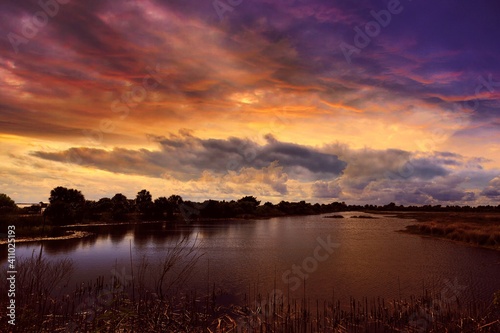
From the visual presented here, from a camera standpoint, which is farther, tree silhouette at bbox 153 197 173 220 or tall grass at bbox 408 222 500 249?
tree silhouette at bbox 153 197 173 220

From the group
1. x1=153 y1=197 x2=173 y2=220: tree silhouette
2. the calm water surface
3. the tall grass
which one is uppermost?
x1=153 y1=197 x2=173 y2=220: tree silhouette

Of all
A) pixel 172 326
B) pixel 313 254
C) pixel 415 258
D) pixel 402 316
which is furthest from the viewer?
pixel 313 254

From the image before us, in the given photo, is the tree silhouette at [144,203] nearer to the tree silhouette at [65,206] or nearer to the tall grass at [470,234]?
the tree silhouette at [65,206]

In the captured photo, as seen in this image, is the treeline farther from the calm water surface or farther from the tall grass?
the tall grass

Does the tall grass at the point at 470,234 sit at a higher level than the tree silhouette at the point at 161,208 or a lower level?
lower

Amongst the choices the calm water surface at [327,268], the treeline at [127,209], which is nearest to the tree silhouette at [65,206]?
the treeline at [127,209]

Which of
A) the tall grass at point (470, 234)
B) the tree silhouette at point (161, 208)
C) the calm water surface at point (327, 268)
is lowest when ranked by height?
the calm water surface at point (327, 268)

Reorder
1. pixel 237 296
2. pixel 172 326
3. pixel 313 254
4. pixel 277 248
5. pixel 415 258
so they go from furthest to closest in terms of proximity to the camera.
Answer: pixel 277 248
pixel 313 254
pixel 415 258
pixel 237 296
pixel 172 326

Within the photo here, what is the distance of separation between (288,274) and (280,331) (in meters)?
16.1

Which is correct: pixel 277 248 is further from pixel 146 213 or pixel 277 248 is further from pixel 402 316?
pixel 146 213

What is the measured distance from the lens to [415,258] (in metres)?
41.9

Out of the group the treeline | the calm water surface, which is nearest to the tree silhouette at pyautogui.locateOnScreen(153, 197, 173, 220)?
Result: the treeline

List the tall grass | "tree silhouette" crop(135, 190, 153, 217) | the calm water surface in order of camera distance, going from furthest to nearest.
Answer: "tree silhouette" crop(135, 190, 153, 217), the tall grass, the calm water surface

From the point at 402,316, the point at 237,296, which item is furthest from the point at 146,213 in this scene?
the point at 402,316
